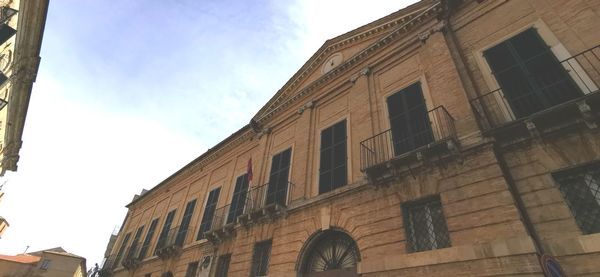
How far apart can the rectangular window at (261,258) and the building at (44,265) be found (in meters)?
37.5

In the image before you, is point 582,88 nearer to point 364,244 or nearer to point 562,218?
point 562,218

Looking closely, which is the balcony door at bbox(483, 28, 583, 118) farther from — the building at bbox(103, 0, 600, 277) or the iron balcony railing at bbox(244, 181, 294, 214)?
the iron balcony railing at bbox(244, 181, 294, 214)

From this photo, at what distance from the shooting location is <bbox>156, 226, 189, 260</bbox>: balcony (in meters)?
15.5

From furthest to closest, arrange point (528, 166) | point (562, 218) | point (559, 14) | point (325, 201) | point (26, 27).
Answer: point (26, 27)
point (325, 201)
point (559, 14)
point (528, 166)
point (562, 218)

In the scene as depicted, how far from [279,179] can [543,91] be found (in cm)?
854

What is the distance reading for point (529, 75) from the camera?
709cm

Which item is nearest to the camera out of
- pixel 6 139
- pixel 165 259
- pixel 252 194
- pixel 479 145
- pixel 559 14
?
pixel 479 145

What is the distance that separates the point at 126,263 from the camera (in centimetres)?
1878

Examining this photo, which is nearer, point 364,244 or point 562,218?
point 562,218

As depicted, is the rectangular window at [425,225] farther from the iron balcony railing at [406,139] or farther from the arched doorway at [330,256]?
the arched doorway at [330,256]

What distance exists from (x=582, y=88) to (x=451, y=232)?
3.97 m

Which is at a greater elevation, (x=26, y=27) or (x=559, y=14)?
(x=26, y=27)

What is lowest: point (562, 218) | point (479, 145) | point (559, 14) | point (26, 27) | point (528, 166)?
point (562, 218)

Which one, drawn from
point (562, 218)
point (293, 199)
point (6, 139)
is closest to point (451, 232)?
point (562, 218)
